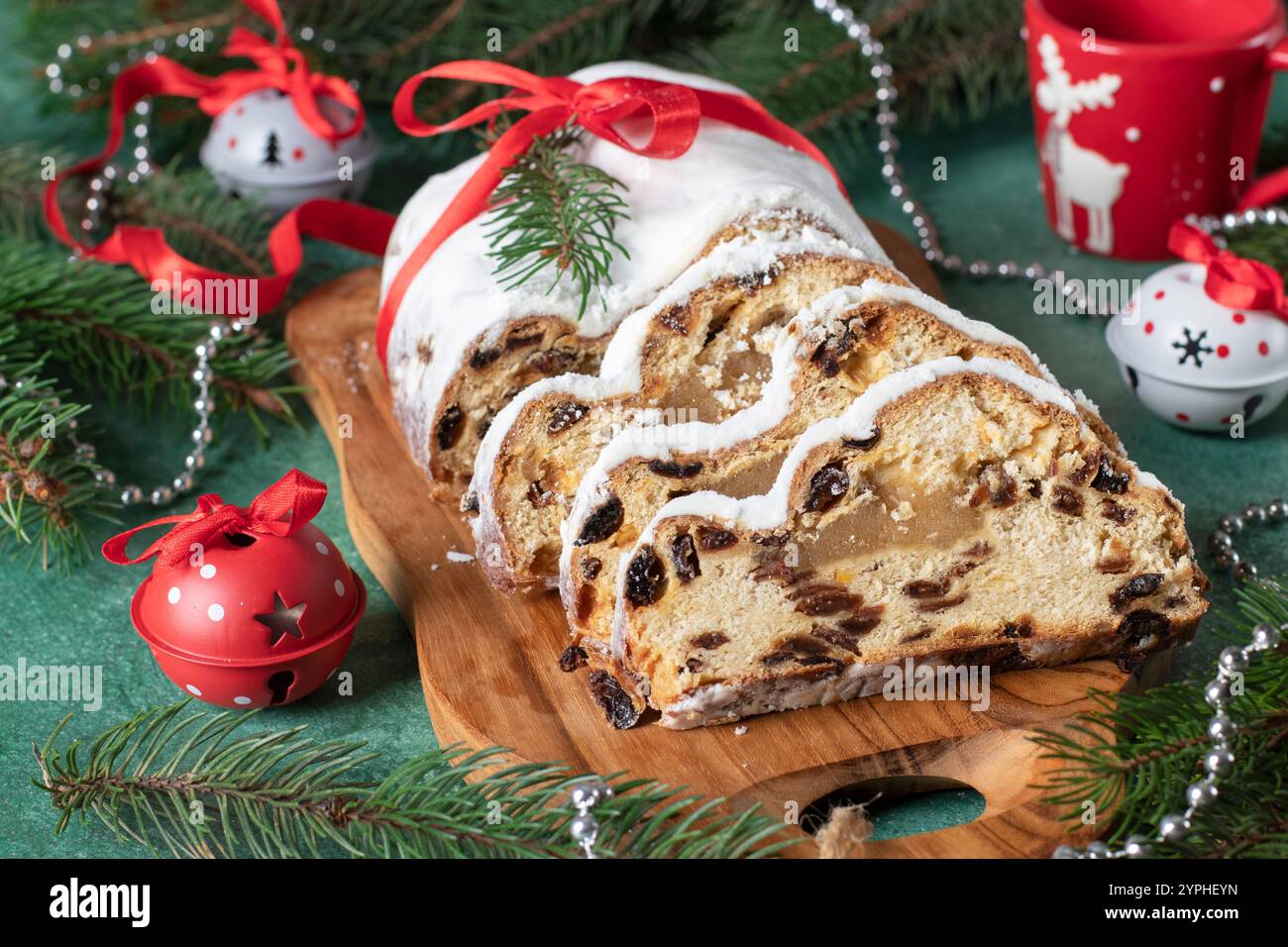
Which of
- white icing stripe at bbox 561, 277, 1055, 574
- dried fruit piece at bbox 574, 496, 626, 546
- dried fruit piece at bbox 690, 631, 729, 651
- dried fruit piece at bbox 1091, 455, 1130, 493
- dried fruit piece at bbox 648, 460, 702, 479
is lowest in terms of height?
dried fruit piece at bbox 690, 631, 729, 651

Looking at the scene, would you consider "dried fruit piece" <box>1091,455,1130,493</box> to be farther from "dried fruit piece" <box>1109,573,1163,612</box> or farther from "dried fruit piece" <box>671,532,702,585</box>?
"dried fruit piece" <box>671,532,702,585</box>

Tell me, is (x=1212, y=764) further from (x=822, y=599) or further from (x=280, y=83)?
(x=280, y=83)

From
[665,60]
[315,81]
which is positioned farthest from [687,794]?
[665,60]

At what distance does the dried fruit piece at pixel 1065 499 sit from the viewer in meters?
2.11

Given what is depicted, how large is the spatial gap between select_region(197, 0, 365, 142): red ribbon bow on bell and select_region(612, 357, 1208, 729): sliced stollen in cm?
165

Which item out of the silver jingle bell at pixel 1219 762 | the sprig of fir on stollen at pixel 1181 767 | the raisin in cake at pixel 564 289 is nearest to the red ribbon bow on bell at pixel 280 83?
the raisin in cake at pixel 564 289

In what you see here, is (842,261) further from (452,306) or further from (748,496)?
(452,306)

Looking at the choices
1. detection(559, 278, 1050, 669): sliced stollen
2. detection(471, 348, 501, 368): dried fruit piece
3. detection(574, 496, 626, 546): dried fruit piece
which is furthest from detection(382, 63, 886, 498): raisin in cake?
detection(574, 496, 626, 546): dried fruit piece

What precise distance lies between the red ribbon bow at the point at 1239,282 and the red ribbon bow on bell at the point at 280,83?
1723 millimetres

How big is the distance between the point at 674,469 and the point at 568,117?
866 millimetres

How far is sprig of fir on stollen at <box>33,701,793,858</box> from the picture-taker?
6.26 ft

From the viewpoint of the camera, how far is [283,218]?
3305 millimetres

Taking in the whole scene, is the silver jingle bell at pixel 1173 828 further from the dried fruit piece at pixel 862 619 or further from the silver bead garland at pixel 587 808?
the silver bead garland at pixel 587 808

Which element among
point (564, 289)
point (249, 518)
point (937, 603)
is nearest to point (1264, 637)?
point (937, 603)
